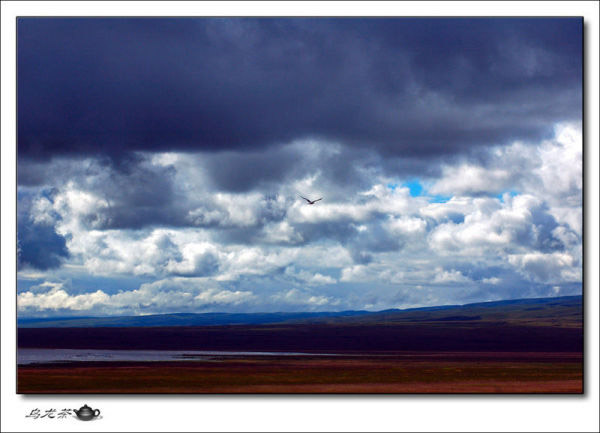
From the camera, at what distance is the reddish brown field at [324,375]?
20.7m

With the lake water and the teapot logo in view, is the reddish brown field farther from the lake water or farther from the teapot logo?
the teapot logo

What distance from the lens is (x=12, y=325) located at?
2039 centimetres

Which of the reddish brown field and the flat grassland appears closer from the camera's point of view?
the reddish brown field

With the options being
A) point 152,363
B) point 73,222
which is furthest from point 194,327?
point 73,222

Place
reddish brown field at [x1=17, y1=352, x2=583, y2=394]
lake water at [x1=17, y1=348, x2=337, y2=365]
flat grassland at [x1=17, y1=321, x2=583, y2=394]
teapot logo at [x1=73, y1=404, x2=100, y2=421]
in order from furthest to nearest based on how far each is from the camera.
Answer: lake water at [x1=17, y1=348, x2=337, y2=365] → flat grassland at [x1=17, y1=321, x2=583, y2=394] → reddish brown field at [x1=17, y1=352, x2=583, y2=394] → teapot logo at [x1=73, y1=404, x2=100, y2=421]

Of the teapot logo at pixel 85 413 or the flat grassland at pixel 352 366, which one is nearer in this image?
the teapot logo at pixel 85 413

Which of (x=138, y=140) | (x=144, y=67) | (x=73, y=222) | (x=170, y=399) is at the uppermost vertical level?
(x=144, y=67)

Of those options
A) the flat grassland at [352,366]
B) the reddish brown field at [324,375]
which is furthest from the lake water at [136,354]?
the reddish brown field at [324,375]

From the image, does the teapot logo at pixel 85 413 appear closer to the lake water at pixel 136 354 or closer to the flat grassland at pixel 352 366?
the flat grassland at pixel 352 366

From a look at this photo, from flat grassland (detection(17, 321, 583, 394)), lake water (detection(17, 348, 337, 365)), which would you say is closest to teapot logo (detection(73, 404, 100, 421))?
flat grassland (detection(17, 321, 583, 394))

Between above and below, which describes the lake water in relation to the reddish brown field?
above

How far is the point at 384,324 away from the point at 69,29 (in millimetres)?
16052

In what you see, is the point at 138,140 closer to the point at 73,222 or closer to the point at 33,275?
the point at 73,222

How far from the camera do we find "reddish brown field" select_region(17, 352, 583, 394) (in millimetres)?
20734
